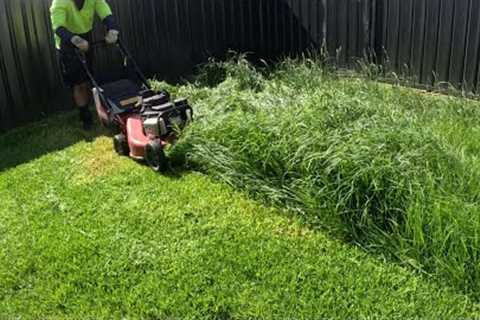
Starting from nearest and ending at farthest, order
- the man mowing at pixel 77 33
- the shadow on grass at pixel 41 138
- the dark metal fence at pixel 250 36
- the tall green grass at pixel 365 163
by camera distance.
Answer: the tall green grass at pixel 365 163 → the shadow on grass at pixel 41 138 → the man mowing at pixel 77 33 → the dark metal fence at pixel 250 36

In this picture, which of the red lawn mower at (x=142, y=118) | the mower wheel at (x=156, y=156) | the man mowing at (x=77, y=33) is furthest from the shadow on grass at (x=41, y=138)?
the mower wheel at (x=156, y=156)

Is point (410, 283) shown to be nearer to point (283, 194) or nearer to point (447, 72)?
point (283, 194)

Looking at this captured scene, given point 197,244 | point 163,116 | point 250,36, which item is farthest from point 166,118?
point 250,36

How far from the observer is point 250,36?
8.06m

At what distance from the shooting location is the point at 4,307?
3326 millimetres

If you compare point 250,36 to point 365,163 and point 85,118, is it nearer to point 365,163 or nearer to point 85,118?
point 85,118

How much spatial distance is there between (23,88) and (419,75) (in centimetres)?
454

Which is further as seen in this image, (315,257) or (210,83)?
(210,83)

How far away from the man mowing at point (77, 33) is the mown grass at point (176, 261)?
149cm

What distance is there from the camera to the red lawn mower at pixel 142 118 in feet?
15.8

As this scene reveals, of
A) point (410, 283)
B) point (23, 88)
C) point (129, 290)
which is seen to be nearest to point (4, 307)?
point (129, 290)

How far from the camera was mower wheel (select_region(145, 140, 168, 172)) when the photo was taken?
4.74 meters

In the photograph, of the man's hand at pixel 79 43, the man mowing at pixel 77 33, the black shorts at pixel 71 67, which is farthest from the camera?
the black shorts at pixel 71 67

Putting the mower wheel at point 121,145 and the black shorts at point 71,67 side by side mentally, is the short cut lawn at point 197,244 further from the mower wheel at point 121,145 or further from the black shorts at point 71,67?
the black shorts at point 71,67
